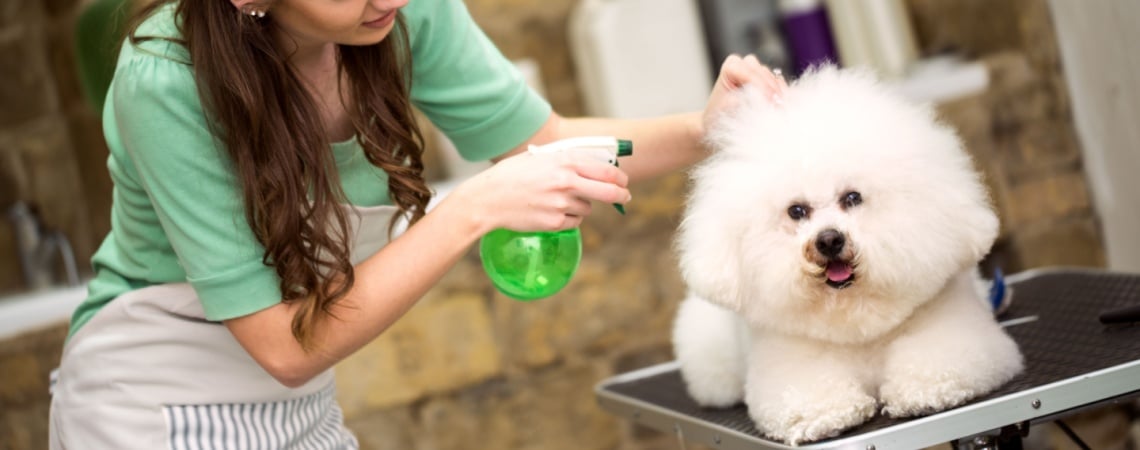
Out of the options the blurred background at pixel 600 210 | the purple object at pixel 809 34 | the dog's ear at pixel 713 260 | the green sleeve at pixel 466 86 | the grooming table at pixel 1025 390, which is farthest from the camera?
the purple object at pixel 809 34

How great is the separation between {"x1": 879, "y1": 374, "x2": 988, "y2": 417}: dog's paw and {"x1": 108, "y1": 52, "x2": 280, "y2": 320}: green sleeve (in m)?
0.58

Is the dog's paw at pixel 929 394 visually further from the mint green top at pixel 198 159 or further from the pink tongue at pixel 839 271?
the mint green top at pixel 198 159

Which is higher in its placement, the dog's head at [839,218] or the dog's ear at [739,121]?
the dog's ear at [739,121]

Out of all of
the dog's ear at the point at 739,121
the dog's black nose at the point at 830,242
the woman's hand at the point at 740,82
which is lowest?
the dog's black nose at the point at 830,242

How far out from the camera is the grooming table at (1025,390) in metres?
1.06

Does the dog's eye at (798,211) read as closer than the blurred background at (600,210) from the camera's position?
Yes

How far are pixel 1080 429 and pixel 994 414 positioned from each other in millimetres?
1572

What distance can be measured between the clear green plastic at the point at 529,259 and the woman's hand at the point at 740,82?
8.9 inches

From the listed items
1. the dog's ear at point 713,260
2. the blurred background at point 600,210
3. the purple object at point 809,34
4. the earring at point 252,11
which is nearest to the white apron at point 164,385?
the earring at point 252,11

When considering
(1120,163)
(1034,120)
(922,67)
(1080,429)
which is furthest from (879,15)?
(1080,429)

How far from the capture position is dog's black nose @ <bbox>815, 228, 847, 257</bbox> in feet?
3.63

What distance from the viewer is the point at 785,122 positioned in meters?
1.19

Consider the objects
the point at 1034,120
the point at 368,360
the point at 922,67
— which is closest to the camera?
the point at 368,360

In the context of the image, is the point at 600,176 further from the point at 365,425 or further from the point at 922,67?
the point at 922,67
